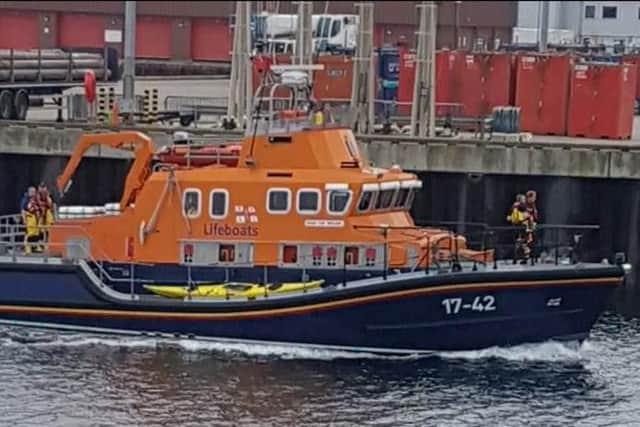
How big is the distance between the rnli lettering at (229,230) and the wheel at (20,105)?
1363cm

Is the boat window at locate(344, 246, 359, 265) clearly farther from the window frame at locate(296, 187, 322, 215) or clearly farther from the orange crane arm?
the orange crane arm

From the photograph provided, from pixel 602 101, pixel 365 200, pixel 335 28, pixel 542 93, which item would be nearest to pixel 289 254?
pixel 365 200

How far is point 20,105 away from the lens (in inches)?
1417

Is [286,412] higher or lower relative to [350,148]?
lower

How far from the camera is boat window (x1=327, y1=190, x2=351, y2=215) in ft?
75.3

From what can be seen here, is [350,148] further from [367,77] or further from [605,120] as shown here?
[605,120]

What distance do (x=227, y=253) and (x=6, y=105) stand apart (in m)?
13.7

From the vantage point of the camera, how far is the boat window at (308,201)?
75.6 feet

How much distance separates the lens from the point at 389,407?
20.4m

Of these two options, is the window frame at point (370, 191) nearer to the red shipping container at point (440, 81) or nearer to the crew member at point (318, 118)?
the crew member at point (318, 118)

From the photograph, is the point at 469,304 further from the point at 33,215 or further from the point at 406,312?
the point at 33,215

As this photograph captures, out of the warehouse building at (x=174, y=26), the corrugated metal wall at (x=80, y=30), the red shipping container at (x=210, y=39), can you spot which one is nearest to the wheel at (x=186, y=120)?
the warehouse building at (x=174, y=26)

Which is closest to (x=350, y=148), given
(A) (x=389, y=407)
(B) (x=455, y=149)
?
(A) (x=389, y=407)

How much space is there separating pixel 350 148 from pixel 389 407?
485cm
